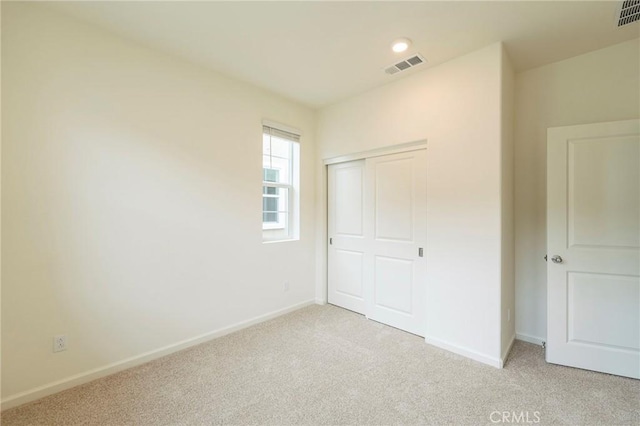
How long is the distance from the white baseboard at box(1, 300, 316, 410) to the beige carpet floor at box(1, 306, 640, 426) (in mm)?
51

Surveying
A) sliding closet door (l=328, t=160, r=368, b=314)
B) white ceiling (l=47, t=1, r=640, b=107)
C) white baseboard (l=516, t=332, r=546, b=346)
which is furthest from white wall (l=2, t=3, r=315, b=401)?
white baseboard (l=516, t=332, r=546, b=346)

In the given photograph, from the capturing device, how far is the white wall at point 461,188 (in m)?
2.30

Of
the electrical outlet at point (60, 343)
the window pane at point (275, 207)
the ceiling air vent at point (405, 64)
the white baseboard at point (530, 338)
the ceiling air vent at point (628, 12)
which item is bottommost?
the white baseboard at point (530, 338)

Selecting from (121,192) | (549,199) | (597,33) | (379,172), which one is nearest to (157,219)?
(121,192)

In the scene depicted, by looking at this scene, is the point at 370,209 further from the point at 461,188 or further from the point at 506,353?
the point at 506,353

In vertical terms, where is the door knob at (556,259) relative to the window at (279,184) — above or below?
below

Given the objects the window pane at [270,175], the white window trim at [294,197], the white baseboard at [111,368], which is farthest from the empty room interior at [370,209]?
the white window trim at [294,197]

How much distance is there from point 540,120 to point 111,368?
450 centimetres

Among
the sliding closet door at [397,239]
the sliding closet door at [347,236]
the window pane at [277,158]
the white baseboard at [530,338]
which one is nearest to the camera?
the white baseboard at [530,338]

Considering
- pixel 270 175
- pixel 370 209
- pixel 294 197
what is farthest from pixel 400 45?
pixel 294 197

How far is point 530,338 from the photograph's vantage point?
8.94 feet

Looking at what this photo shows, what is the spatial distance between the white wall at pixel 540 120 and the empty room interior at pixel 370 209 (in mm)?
17

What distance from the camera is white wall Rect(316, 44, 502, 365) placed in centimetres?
230

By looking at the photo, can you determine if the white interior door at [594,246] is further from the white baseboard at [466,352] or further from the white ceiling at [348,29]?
the white ceiling at [348,29]
